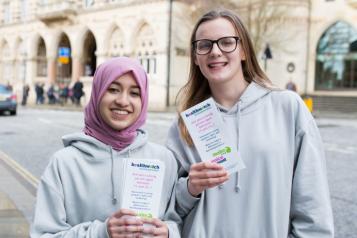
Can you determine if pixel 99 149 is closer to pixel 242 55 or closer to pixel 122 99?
pixel 122 99

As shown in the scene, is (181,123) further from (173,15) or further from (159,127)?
(173,15)

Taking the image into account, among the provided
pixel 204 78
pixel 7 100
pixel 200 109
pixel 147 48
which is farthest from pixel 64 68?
pixel 200 109

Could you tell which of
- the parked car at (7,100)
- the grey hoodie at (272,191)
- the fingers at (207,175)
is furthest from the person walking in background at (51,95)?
the fingers at (207,175)

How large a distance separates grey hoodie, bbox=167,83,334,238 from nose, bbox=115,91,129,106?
18.1 inches

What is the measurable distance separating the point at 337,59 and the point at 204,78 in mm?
28500

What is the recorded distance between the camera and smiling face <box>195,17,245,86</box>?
2.17 m

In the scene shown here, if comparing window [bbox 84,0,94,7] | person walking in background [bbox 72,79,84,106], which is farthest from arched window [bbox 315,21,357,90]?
window [bbox 84,0,94,7]

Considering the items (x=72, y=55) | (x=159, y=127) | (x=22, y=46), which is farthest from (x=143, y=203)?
(x=22, y=46)

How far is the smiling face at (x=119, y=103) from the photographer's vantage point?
6.68ft

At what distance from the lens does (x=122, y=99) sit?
6.66 ft

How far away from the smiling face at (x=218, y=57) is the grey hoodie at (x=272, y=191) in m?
0.26

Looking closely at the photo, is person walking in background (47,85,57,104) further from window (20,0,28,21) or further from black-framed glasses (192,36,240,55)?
black-framed glasses (192,36,240,55)

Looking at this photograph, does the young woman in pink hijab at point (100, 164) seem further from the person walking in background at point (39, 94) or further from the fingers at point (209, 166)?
the person walking in background at point (39, 94)

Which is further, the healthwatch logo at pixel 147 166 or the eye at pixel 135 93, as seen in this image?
the eye at pixel 135 93
